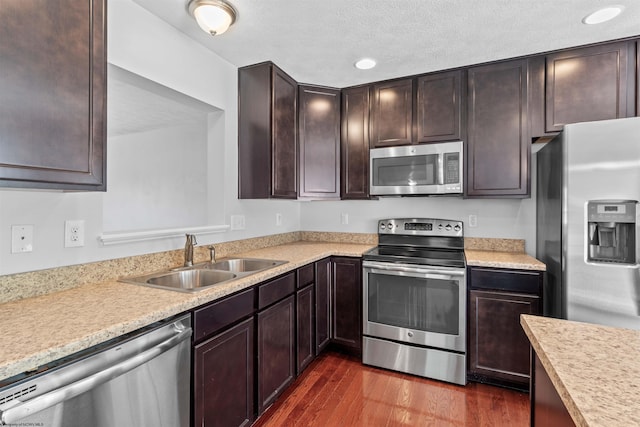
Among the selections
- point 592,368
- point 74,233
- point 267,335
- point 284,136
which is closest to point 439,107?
point 284,136

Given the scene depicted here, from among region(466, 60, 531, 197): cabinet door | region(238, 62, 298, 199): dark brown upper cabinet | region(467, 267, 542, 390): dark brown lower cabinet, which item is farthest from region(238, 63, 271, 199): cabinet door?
region(467, 267, 542, 390): dark brown lower cabinet

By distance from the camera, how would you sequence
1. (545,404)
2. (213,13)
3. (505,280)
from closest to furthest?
(545,404), (213,13), (505,280)

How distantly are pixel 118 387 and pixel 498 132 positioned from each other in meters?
2.78

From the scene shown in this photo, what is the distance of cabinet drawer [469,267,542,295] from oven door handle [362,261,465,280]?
122 millimetres

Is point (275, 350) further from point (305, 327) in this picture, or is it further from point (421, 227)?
point (421, 227)

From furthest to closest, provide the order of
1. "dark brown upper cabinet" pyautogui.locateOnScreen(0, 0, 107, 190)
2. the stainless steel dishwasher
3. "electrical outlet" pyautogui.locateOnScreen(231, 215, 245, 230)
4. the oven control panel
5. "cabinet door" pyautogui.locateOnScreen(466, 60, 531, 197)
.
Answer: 1. the oven control panel
2. "electrical outlet" pyautogui.locateOnScreen(231, 215, 245, 230)
3. "cabinet door" pyautogui.locateOnScreen(466, 60, 531, 197)
4. "dark brown upper cabinet" pyautogui.locateOnScreen(0, 0, 107, 190)
5. the stainless steel dishwasher

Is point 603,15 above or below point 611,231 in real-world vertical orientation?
above

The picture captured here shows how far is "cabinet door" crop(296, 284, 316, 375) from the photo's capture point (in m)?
2.25

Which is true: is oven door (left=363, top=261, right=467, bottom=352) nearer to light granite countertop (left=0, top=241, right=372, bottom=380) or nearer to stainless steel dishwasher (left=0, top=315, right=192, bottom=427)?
light granite countertop (left=0, top=241, right=372, bottom=380)

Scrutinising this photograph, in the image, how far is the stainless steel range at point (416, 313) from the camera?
2301 millimetres

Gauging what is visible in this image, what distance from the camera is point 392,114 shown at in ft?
9.22

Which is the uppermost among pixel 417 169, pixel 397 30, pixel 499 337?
pixel 397 30

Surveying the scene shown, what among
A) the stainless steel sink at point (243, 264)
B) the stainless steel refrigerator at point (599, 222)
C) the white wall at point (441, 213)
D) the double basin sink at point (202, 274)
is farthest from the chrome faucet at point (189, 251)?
the stainless steel refrigerator at point (599, 222)

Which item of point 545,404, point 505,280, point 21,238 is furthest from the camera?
point 505,280
